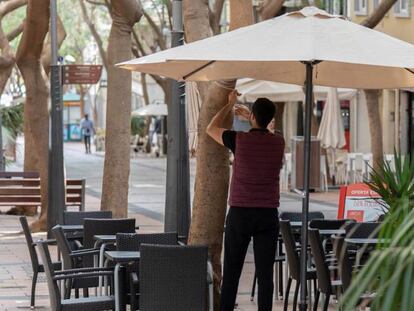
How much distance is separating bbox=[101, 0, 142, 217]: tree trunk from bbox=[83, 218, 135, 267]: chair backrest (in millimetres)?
5550

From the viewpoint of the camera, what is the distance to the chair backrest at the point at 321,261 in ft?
28.9

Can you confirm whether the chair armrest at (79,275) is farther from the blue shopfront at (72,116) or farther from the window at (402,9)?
the blue shopfront at (72,116)

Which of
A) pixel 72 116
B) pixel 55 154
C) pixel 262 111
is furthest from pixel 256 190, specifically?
pixel 72 116

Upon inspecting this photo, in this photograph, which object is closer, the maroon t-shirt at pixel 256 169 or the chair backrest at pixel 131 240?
the maroon t-shirt at pixel 256 169

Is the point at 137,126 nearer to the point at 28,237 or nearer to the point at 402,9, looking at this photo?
the point at 402,9

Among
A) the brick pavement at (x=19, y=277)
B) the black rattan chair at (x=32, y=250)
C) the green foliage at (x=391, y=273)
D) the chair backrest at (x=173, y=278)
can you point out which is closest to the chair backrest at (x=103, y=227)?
the black rattan chair at (x=32, y=250)

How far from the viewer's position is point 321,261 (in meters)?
8.84

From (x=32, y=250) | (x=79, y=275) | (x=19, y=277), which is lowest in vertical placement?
(x=19, y=277)

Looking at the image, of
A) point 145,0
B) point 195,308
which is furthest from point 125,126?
point 145,0

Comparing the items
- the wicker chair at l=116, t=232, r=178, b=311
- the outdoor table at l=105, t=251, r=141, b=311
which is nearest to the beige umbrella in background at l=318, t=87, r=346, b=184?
the wicker chair at l=116, t=232, r=178, b=311

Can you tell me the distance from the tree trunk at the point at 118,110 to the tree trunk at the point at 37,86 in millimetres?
3035

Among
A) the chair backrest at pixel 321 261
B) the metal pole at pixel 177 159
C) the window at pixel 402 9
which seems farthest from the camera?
the window at pixel 402 9

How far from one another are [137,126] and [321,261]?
53.3 metres

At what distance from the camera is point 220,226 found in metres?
9.38
